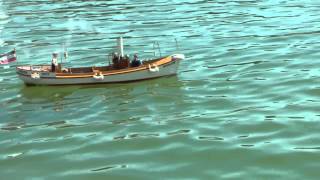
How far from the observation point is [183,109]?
3047cm

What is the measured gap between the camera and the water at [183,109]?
23.3 metres

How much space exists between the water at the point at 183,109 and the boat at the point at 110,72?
1.52 ft

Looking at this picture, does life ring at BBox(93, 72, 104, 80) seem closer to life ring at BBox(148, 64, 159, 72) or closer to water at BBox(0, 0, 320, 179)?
water at BBox(0, 0, 320, 179)

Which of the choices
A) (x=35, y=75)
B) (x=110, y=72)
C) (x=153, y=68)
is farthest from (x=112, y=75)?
(x=35, y=75)

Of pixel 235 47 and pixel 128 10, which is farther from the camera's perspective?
pixel 128 10

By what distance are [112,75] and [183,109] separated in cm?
713

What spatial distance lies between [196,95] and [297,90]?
5033 mm

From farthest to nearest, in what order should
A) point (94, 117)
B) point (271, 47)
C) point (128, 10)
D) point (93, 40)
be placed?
point (128, 10)
point (93, 40)
point (271, 47)
point (94, 117)

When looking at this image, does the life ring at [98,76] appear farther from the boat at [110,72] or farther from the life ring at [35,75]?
the life ring at [35,75]

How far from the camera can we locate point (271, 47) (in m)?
44.0

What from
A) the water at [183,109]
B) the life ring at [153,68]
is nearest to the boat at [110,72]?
the life ring at [153,68]

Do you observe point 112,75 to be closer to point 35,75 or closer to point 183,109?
point 35,75

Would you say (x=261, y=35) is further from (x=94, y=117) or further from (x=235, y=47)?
(x=94, y=117)

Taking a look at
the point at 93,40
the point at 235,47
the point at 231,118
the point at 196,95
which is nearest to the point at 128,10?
the point at 93,40
